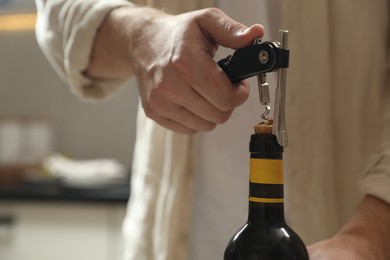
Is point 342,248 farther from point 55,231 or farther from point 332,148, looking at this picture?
point 55,231

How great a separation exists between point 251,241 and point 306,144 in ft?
0.91

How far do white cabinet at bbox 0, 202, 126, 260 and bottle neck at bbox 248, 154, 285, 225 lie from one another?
1169 mm

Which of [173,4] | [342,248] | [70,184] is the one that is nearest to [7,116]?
[70,184]

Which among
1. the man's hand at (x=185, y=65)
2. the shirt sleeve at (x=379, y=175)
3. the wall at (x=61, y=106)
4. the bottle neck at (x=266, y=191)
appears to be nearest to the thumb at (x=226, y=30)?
the man's hand at (x=185, y=65)

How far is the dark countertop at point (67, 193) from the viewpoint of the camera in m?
1.60

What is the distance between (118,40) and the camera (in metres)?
0.70

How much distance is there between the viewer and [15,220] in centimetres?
169

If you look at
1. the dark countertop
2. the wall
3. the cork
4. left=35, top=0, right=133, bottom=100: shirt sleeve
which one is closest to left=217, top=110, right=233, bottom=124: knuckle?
the cork

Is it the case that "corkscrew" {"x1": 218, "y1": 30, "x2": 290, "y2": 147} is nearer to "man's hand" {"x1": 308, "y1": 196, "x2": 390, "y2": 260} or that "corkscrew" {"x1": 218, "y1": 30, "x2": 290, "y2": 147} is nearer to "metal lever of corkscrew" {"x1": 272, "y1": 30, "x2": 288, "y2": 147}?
"metal lever of corkscrew" {"x1": 272, "y1": 30, "x2": 288, "y2": 147}

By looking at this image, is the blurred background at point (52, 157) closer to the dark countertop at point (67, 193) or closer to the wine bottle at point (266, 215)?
the dark countertop at point (67, 193)

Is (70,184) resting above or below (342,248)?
below

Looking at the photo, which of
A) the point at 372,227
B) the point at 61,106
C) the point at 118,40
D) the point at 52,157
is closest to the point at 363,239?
the point at 372,227

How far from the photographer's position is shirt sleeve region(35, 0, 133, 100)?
0.74 metres

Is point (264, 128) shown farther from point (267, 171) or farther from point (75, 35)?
point (75, 35)
